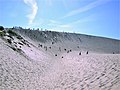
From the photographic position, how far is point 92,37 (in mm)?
84812

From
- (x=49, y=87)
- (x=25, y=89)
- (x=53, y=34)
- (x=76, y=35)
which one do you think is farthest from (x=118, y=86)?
(x=76, y=35)

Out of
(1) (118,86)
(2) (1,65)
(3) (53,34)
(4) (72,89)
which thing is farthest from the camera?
(3) (53,34)

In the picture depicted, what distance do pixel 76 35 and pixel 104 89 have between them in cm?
7254

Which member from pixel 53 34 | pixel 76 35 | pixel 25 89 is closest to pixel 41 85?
pixel 25 89

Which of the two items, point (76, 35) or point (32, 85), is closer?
point (32, 85)

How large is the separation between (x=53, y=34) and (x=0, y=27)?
1466 inches

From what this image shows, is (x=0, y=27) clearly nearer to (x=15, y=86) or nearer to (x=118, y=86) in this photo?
(x=15, y=86)

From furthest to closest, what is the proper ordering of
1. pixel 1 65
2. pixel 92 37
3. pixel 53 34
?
pixel 92 37 < pixel 53 34 < pixel 1 65

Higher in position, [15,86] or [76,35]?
[76,35]

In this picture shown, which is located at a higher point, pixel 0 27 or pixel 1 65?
pixel 0 27

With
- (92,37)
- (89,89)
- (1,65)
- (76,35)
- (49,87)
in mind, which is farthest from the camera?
(92,37)

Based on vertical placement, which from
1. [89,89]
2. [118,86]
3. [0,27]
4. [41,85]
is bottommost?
[41,85]

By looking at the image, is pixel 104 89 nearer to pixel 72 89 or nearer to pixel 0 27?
pixel 72 89

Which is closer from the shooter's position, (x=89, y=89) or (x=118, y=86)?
(x=118, y=86)
